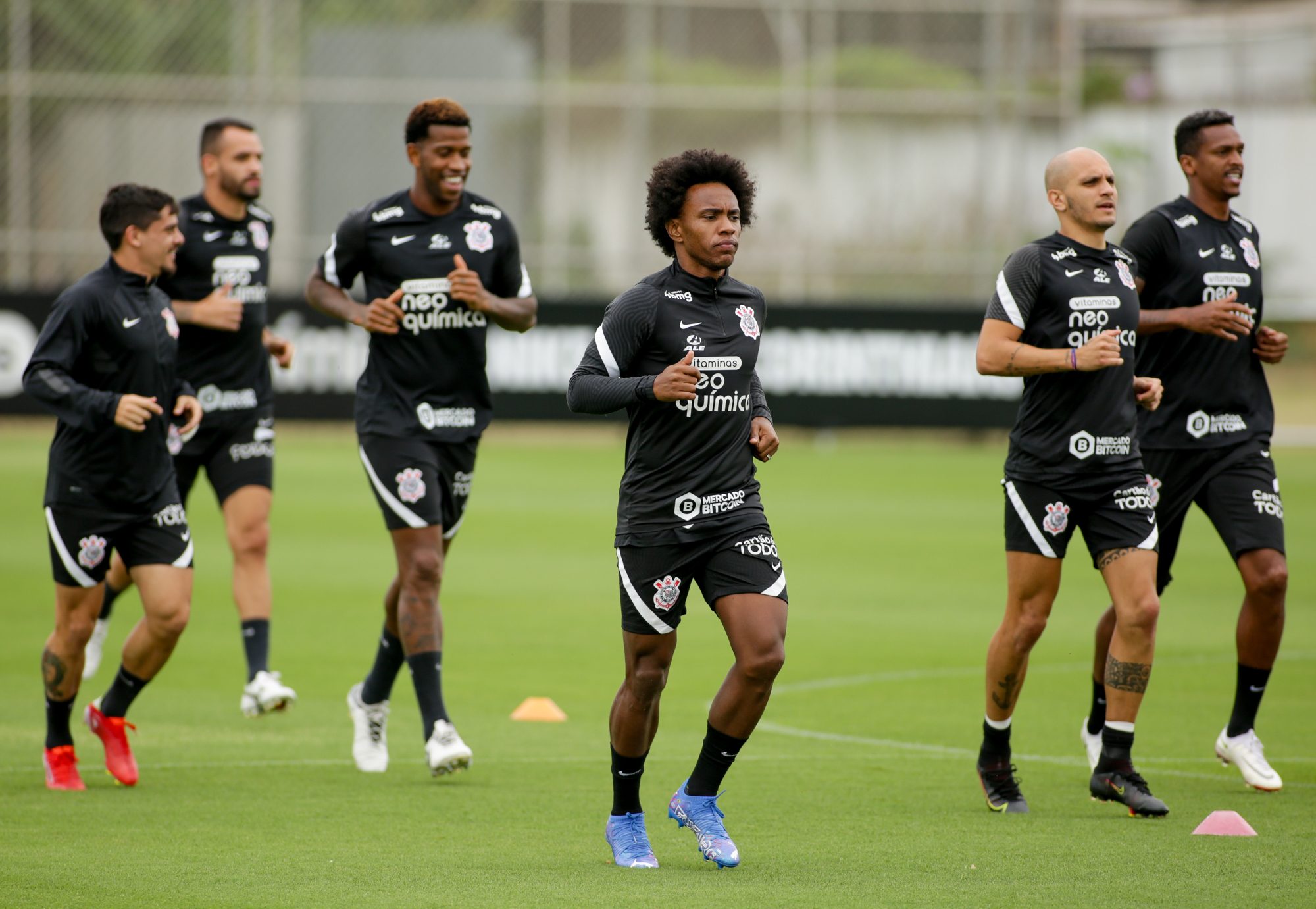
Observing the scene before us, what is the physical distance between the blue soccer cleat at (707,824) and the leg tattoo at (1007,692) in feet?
4.75

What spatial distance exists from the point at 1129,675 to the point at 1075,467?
2.73 feet

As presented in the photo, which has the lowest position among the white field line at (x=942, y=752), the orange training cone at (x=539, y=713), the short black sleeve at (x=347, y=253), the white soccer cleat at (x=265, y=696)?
the orange training cone at (x=539, y=713)

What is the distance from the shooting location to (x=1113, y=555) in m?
6.88

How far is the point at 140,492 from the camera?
7.28 metres

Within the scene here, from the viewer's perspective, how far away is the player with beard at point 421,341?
7859mm

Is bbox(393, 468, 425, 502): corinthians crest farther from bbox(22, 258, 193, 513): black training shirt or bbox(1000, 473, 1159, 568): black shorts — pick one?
bbox(1000, 473, 1159, 568): black shorts

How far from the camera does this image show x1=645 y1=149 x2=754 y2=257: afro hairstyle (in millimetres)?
6121

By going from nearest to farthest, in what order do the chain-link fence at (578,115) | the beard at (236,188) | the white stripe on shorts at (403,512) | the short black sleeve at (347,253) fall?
the white stripe on shorts at (403,512), the short black sleeve at (347,253), the beard at (236,188), the chain-link fence at (578,115)

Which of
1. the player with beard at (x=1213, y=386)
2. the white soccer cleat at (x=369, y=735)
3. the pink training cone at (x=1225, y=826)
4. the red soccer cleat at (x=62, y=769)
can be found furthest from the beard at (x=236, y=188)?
the pink training cone at (x=1225, y=826)

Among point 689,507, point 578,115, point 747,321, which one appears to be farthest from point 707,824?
point 578,115

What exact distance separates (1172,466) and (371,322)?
3.53 meters

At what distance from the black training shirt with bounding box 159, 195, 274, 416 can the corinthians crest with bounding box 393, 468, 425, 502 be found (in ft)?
6.08

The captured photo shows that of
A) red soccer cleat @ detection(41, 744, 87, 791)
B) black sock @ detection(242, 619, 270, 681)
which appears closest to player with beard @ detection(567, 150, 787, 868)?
red soccer cleat @ detection(41, 744, 87, 791)

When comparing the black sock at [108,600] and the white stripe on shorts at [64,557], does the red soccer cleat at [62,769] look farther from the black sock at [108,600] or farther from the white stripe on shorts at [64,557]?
the black sock at [108,600]
